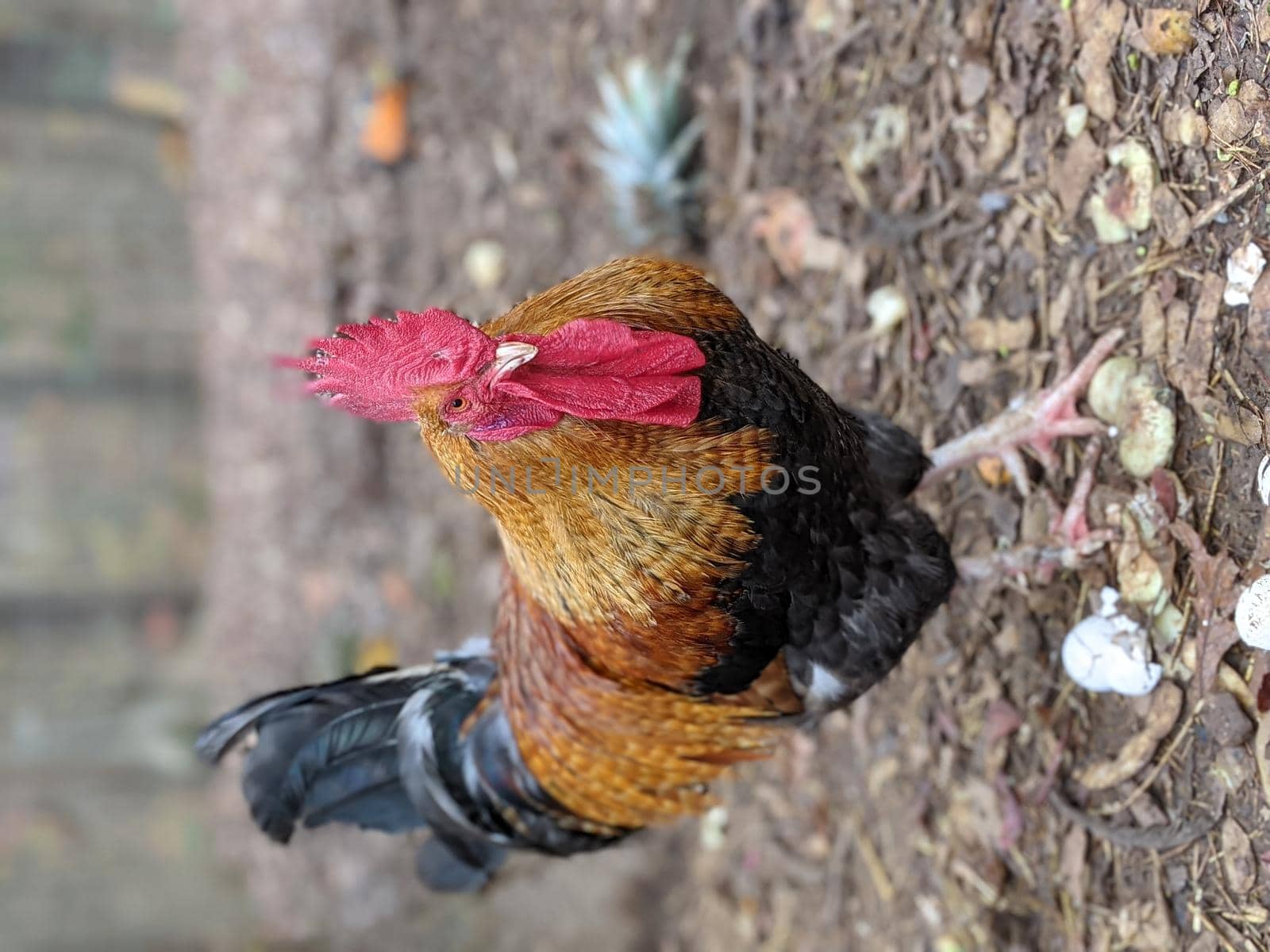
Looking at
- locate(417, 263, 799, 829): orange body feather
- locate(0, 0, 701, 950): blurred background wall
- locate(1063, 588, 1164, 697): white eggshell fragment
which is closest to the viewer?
locate(417, 263, 799, 829): orange body feather

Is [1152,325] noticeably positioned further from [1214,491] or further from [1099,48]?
[1099,48]

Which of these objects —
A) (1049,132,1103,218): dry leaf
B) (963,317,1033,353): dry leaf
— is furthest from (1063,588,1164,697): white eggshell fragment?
(1049,132,1103,218): dry leaf

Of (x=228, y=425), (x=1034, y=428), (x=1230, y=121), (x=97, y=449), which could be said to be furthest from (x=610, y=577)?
(x=97, y=449)

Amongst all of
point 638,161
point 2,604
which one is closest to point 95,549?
point 2,604

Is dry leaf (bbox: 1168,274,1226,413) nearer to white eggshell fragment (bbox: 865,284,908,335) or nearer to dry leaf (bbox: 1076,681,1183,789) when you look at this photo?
dry leaf (bbox: 1076,681,1183,789)

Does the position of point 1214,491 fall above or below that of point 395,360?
below
